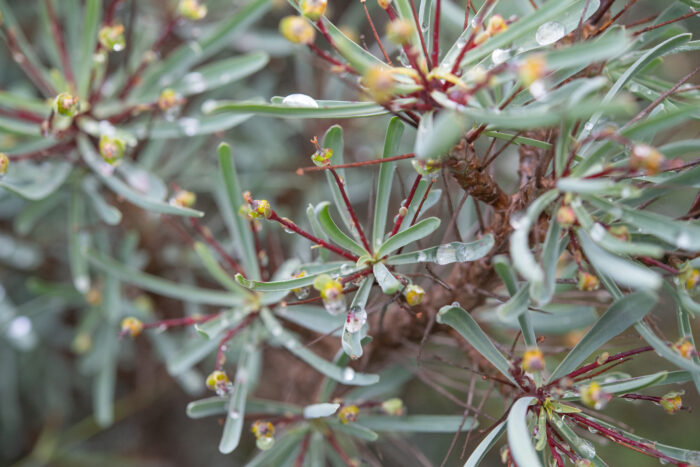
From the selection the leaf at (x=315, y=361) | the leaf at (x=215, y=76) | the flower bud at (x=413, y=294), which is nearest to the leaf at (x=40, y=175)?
the leaf at (x=215, y=76)

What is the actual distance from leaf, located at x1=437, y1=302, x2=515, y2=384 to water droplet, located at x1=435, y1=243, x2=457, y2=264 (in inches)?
1.9

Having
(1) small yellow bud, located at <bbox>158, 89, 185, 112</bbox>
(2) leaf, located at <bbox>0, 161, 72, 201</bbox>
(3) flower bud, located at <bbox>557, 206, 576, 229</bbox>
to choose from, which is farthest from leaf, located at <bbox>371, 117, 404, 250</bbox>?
(2) leaf, located at <bbox>0, 161, 72, 201</bbox>

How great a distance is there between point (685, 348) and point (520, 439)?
197 mm

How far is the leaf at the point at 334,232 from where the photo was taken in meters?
0.62

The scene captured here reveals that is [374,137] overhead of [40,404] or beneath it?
overhead

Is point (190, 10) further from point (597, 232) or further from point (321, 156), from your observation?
point (597, 232)

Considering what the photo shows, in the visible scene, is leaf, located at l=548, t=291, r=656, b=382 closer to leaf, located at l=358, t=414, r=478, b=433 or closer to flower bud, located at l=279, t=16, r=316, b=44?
leaf, located at l=358, t=414, r=478, b=433

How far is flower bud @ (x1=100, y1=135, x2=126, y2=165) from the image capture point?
0.82 metres

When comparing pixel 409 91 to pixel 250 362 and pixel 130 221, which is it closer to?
pixel 250 362

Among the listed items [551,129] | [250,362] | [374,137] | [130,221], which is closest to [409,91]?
[551,129]

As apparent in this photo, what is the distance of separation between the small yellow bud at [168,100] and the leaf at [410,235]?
477mm

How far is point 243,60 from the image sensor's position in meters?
0.96

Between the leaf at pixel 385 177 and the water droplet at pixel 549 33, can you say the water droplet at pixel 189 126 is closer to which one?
the leaf at pixel 385 177

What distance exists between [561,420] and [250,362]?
46cm
